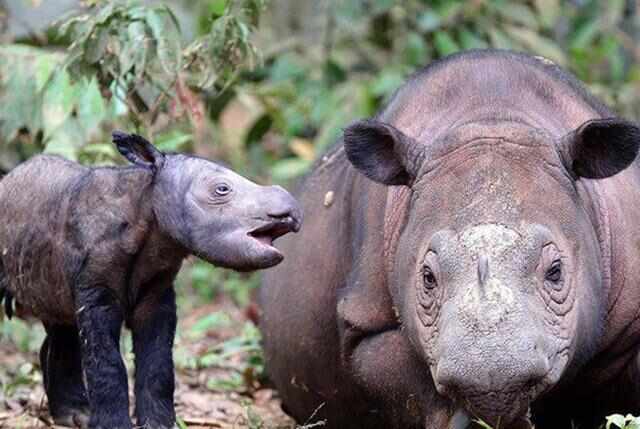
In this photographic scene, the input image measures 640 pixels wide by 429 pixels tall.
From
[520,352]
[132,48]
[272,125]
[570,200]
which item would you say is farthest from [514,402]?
[272,125]

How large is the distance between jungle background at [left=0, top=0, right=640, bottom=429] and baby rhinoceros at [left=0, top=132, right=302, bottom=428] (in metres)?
0.60

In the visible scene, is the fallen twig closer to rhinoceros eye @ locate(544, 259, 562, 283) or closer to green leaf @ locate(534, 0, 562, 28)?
rhinoceros eye @ locate(544, 259, 562, 283)

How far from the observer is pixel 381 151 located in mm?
6523

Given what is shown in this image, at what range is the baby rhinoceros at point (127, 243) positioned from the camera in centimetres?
603

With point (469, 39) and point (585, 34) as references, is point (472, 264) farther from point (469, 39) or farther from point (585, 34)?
point (585, 34)

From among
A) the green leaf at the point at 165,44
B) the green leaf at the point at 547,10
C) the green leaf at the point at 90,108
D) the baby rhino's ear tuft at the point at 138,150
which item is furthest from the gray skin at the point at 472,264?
the green leaf at the point at 547,10

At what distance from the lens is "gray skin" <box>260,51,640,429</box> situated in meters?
5.63

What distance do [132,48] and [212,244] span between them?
6.19 feet

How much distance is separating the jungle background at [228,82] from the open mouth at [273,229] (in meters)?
1.02

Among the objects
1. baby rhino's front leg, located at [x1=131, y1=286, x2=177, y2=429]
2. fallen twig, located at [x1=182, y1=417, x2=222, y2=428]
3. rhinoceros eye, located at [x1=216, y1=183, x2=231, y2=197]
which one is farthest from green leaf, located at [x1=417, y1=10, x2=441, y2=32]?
rhinoceros eye, located at [x1=216, y1=183, x2=231, y2=197]

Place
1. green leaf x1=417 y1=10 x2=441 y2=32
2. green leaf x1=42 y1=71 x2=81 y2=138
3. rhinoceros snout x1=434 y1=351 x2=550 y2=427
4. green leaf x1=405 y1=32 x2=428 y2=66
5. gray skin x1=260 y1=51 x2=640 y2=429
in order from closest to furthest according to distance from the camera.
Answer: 1. rhinoceros snout x1=434 y1=351 x2=550 y2=427
2. gray skin x1=260 y1=51 x2=640 y2=429
3. green leaf x1=42 y1=71 x2=81 y2=138
4. green leaf x1=405 y1=32 x2=428 y2=66
5. green leaf x1=417 y1=10 x2=441 y2=32

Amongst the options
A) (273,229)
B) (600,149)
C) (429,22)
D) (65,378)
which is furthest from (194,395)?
(429,22)

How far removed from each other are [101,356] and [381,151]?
4.44 feet

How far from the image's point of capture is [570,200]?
20.4ft
